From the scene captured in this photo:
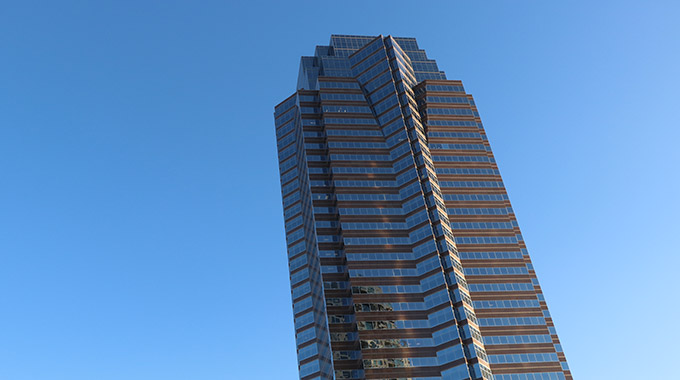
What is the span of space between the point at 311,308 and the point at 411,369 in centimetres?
3378

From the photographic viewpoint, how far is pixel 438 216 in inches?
5659

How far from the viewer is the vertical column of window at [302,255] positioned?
144 m

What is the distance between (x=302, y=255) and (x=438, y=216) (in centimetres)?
3540

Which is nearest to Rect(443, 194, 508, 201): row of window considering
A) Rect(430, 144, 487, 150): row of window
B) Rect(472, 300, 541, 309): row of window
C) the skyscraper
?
the skyscraper

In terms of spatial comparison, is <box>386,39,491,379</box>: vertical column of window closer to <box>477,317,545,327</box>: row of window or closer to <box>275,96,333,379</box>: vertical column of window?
<box>477,317,545,327</box>: row of window

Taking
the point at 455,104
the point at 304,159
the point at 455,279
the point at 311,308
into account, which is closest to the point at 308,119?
the point at 304,159

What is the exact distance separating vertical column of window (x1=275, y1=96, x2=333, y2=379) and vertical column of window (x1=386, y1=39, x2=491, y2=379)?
87.9ft

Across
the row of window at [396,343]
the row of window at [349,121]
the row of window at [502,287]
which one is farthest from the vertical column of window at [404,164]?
the row of window at [502,287]

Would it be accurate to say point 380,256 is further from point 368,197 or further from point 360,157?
point 360,157

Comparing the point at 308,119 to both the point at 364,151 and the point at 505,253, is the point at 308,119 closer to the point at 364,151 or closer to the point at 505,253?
the point at 364,151

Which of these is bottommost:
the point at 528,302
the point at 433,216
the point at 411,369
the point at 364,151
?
the point at 411,369

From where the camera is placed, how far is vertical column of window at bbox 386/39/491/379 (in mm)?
125562

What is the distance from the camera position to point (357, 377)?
127750mm

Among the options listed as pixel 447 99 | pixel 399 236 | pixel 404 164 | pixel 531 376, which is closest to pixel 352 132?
pixel 404 164
